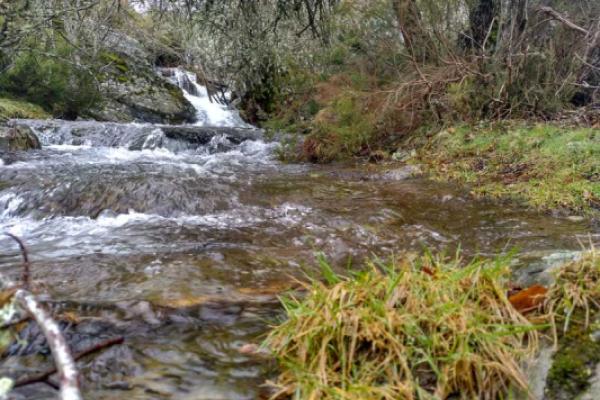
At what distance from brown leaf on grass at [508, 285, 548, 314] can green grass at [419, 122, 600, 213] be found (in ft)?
11.5

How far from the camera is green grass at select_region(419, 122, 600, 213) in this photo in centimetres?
542

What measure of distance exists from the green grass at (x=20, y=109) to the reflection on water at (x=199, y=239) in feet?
16.2

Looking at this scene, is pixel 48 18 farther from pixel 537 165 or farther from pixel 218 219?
pixel 537 165

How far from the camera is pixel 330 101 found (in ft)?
30.7

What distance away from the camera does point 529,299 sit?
202cm

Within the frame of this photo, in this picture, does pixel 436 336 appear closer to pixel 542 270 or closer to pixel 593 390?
pixel 593 390

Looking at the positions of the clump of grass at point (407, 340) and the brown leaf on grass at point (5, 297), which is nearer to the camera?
the brown leaf on grass at point (5, 297)

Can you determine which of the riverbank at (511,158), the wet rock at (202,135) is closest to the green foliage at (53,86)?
the wet rock at (202,135)

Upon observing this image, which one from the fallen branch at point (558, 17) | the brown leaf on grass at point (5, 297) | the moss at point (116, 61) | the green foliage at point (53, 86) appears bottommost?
the brown leaf on grass at point (5, 297)

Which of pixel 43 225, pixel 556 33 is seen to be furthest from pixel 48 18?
pixel 556 33

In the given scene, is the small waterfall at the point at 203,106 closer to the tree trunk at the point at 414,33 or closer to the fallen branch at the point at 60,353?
the tree trunk at the point at 414,33

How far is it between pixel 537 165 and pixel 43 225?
584cm

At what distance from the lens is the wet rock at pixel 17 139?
9445 millimetres

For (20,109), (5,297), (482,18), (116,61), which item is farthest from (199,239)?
(116,61)
